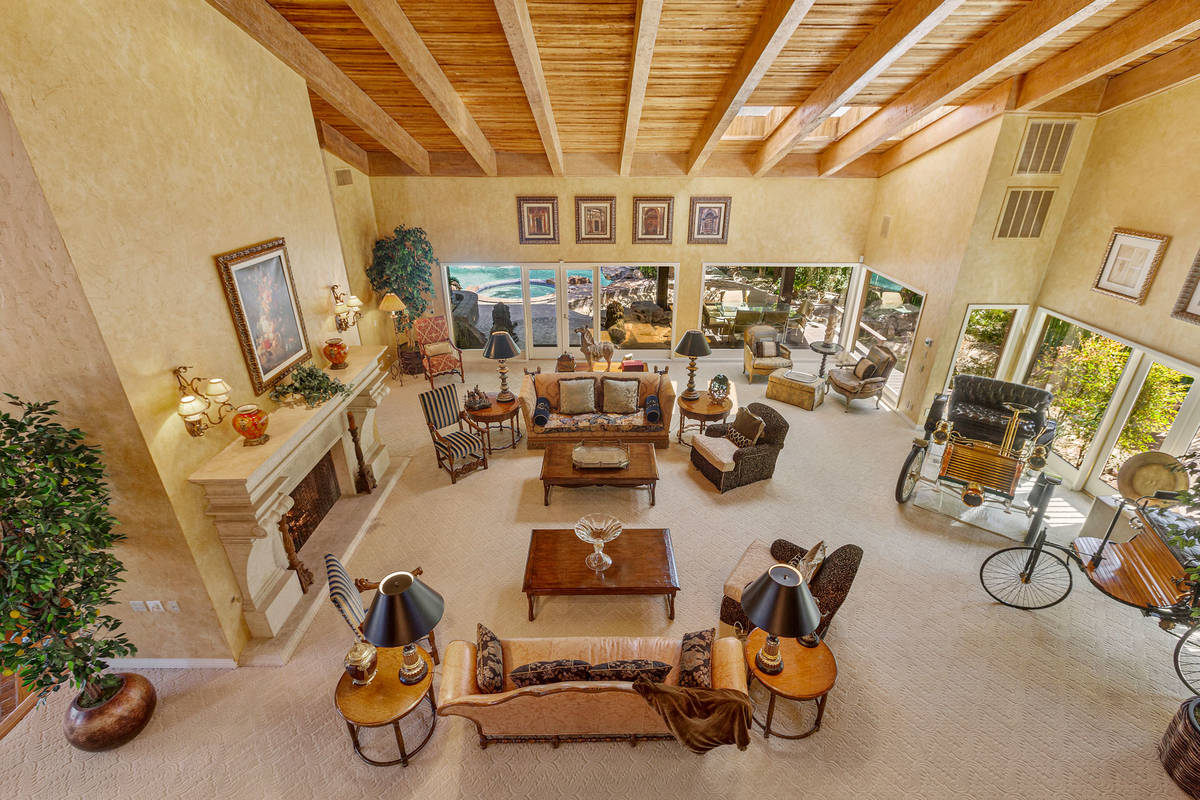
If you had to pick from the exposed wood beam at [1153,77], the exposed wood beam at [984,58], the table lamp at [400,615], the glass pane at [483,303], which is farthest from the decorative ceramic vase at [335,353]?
the exposed wood beam at [1153,77]

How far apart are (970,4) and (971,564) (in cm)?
564

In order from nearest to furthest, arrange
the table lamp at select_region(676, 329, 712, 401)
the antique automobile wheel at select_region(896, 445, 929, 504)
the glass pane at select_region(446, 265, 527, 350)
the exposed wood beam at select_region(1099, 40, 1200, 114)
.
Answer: the exposed wood beam at select_region(1099, 40, 1200, 114) < the antique automobile wheel at select_region(896, 445, 929, 504) < the table lamp at select_region(676, 329, 712, 401) < the glass pane at select_region(446, 265, 527, 350)

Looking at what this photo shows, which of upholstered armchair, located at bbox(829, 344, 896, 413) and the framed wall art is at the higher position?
the framed wall art

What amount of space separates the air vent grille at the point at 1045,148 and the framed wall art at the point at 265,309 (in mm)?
9349

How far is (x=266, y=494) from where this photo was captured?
4590mm

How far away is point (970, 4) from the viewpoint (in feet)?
16.4

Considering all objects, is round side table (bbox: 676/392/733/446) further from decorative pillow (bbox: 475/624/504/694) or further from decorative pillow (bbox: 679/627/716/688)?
decorative pillow (bbox: 475/624/504/694)

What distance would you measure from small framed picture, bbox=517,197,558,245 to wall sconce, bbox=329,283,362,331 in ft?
16.1

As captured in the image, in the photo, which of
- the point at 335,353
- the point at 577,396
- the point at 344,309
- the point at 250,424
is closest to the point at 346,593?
the point at 250,424

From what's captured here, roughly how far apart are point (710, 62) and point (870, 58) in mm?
1642

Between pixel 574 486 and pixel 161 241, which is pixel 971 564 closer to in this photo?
pixel 574 486

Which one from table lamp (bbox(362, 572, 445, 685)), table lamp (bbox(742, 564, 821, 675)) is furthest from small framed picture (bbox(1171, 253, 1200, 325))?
table lamp (bbox(362, 572, 445, 685))

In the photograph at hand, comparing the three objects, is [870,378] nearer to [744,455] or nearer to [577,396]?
[744,455]

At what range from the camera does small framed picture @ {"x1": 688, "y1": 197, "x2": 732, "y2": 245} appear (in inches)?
432
